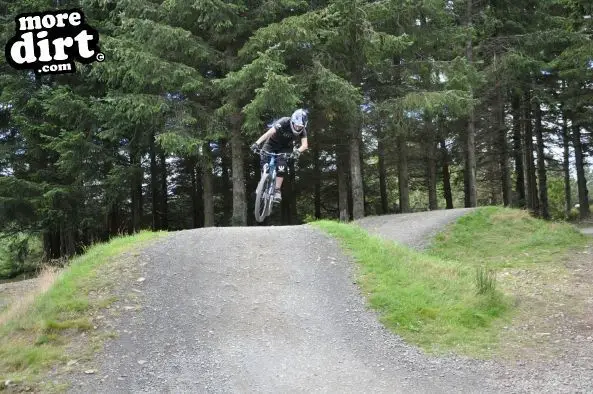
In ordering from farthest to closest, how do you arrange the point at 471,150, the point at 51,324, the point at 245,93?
the point at 471,150
the point at 245,93
the point at 51,324

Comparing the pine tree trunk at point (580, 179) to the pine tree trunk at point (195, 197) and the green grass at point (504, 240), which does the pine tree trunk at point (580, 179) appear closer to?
the green grass at point (504, 240)

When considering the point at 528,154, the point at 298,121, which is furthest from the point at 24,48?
the point at 528,154

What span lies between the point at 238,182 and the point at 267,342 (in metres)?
10.7

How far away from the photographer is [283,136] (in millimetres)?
10414

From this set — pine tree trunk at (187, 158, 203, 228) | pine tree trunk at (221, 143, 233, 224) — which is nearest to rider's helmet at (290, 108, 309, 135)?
pine tree trunk at (221, 143, 233, 224)

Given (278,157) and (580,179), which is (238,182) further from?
(580,179)

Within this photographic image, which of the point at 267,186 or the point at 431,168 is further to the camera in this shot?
the point at 431,168

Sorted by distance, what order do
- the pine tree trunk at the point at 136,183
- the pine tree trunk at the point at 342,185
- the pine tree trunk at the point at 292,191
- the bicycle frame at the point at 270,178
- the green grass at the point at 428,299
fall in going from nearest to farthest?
1. the green grass at the point at 428,299
2. the bicycle frame at the point at 270,178
3. the pine tree trunk at the point at 136,183
4. the pine tree trunk at the point at 342,185
5. the pine tree trunk at the point at 292,191

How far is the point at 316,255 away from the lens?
355 inches

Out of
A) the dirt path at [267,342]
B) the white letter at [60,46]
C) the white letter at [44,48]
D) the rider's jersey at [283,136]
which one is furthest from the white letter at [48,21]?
the rider's jersey at [283,136]

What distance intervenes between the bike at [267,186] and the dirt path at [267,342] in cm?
198

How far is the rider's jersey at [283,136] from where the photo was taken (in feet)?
33.6

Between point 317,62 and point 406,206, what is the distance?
7872mm

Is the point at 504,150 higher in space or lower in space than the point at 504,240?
higher
